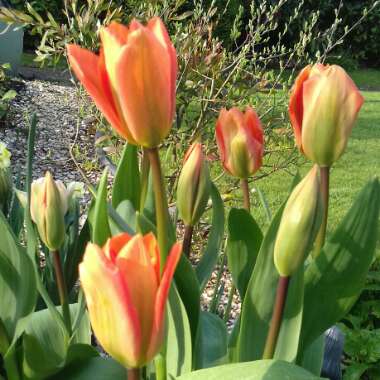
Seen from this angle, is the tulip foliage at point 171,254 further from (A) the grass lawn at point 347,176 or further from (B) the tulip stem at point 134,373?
(A) the grass lawn at point 347,176

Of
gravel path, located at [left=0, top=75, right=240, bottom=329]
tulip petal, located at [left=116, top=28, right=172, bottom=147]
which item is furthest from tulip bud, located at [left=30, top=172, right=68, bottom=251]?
gravel path, located at [left=0, top=75, right=240, bottom=329]

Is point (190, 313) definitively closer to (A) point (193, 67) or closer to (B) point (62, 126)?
(A) point (193, 67)

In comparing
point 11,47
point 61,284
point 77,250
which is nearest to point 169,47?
point 61,284

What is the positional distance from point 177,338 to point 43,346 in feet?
0.75

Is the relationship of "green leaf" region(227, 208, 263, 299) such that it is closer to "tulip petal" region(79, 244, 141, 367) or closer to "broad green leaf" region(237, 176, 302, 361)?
"broad green leaf" region(237, 176, 302, 361)

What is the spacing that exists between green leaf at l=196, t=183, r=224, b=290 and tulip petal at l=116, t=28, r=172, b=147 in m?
0.31

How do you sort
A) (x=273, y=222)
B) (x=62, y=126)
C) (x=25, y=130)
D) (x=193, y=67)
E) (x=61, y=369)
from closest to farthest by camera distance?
1. (x=273, y=222)
2. (x=61, y=369)
3. (x=193, y=67)
4. (x=25, y=130)
5. (x=62, y=126)

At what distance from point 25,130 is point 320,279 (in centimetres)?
454

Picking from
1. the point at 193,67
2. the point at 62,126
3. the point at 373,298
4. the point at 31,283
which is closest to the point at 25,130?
the point at 62,126

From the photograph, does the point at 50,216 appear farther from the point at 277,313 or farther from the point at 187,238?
the point at 277,313

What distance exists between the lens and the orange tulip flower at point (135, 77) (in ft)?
1.99

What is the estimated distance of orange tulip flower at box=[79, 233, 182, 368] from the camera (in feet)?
1.73

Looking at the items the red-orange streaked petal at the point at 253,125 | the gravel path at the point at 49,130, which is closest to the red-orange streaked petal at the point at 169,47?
the red-orange streaked petal at the point at 253,125

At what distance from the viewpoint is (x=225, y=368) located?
65cm
